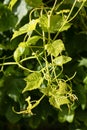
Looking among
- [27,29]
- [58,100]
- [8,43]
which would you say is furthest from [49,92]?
[8,43]

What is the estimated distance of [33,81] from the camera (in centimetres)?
87

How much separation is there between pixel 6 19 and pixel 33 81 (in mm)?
232

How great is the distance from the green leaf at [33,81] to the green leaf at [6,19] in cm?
19

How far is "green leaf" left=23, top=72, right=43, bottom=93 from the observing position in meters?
0.86

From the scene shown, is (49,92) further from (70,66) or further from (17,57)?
(70,66)

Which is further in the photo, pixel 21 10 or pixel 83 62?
pixel 83 62

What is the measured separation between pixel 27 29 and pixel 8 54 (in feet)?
0.86

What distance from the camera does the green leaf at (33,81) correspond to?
856 mm

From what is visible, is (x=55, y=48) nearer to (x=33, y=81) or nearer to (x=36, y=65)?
(x=33, y=81)

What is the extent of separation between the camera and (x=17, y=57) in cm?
91

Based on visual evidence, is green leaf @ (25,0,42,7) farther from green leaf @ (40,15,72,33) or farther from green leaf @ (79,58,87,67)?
green leaf @ (79,58,87,67)

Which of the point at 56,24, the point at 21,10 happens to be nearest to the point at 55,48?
the point at 56,24

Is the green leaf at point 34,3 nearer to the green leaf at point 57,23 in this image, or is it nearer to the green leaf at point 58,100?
the green leaf at point 57,23

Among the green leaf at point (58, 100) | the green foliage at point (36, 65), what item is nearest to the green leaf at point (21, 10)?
the green foliage at point (36, 65)
